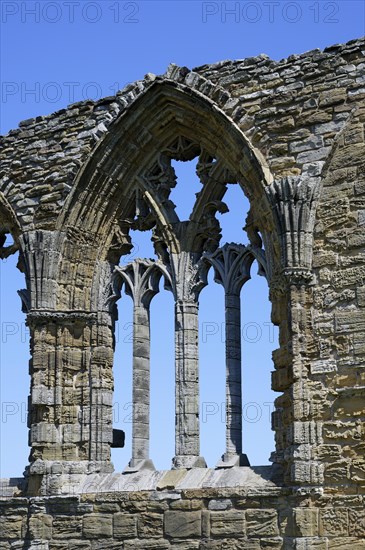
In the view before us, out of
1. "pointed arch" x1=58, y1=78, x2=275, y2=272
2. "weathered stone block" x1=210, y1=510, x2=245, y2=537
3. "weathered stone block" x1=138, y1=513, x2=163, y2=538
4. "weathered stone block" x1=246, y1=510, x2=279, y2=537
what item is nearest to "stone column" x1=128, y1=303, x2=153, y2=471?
"weathered stone block" x1=138, y1=513, x2=163, y2=538

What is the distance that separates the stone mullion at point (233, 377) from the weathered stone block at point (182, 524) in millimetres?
683

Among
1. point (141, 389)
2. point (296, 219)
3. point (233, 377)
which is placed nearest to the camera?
point (296, 219)

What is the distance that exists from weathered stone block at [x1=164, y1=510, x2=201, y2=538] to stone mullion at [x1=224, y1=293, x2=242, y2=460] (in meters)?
0.68

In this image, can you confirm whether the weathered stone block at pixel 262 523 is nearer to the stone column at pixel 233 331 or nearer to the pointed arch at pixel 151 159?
the stone column at pixel 233 331

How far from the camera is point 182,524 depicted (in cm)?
1252

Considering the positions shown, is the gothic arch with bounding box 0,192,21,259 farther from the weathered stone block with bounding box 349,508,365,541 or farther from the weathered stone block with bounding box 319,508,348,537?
the weathered stone block with bounding box 349,508,365,541

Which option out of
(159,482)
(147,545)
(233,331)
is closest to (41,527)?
(147,545)

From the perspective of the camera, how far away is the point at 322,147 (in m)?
12.3

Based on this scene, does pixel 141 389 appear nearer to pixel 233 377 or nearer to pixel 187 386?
pixel 187 386

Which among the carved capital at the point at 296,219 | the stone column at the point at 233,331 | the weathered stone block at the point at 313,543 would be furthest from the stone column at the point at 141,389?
the weathered stone block at the point at 313,543

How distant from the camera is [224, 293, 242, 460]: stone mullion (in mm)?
12680

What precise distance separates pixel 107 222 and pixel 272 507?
4.00 meters

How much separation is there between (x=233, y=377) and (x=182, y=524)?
5.10 ft

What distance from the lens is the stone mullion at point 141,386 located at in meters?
13.4
